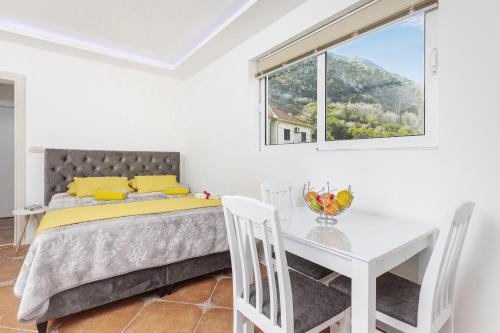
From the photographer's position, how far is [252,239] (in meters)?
1.09

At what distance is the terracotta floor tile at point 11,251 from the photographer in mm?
2746

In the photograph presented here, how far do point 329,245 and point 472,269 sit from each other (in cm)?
83

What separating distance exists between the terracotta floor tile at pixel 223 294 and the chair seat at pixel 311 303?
0.80m

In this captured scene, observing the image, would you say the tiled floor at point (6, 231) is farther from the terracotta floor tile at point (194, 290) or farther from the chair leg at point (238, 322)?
the chair leg at point (238, 322)

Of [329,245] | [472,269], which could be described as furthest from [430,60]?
[329,245]

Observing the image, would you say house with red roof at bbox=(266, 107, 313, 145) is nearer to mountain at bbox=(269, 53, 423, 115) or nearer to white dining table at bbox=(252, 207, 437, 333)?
mountain at bbox=(269, 53, 423, 115)

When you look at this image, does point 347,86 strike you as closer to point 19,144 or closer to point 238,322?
point 238,322

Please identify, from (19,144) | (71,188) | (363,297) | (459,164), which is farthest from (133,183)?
(459,164)

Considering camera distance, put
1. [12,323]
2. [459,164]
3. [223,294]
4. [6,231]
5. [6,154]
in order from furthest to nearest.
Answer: [6,154] → [6,231] → [223,294] → [12,323] → [459,164]

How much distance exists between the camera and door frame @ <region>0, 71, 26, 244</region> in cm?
291

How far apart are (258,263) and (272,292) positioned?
0.44 feet

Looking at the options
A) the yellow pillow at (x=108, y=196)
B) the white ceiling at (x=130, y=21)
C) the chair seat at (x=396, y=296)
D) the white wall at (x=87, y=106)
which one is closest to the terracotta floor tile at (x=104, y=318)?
the yellow pillow at (x=108, y=196)

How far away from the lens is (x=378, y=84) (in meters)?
1.78

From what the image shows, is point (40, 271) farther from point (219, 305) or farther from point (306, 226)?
point (306, 226)
